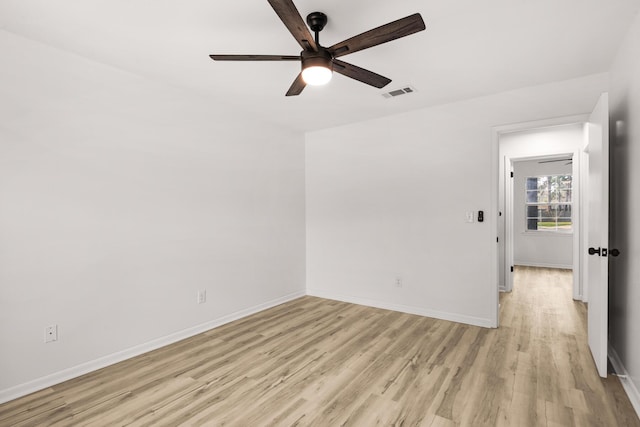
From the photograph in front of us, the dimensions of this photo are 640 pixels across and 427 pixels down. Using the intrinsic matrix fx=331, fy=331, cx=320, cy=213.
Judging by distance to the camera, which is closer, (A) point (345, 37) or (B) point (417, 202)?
(A) point (345, 37)

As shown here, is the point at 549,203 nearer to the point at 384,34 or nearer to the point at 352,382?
the point at 352,382

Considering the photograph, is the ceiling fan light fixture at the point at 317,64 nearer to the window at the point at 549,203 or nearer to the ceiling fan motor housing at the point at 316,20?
the ceiling fan motor housing at the point at 316,20

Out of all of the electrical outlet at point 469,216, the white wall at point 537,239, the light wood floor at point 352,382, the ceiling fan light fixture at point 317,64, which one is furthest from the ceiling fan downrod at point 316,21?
the white wall at point 537,239

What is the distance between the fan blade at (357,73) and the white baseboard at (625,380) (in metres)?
2.51

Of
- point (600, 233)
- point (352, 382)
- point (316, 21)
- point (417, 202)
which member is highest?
point (316, 21)

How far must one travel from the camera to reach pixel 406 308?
398cm

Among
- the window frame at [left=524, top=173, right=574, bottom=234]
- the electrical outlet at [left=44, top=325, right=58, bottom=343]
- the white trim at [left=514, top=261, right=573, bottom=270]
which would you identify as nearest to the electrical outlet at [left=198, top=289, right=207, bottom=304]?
the electrical outlet at [left=44, top=325, right=58, bottom=343]

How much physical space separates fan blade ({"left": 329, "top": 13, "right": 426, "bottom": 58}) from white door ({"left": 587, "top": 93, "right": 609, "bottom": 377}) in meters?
1.67

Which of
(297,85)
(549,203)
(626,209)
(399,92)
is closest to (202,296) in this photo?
(297,85)

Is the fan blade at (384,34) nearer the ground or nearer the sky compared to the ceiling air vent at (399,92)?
nearer the ground

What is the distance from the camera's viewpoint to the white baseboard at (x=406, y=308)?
3.53m

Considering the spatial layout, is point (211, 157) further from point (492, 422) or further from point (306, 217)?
point (492, 422)

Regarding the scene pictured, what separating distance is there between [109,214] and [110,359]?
1.17 metres

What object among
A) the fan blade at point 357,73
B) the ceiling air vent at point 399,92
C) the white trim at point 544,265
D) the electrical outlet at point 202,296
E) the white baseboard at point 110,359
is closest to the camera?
the fan blade at point 357,73
